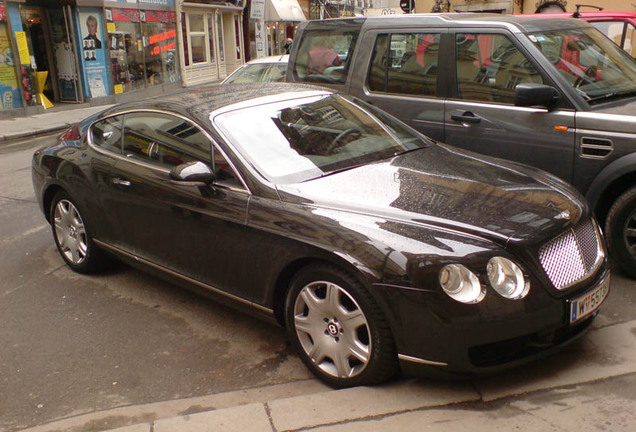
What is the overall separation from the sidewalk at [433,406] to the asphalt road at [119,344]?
142 millimetres

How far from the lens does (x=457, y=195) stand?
355cm

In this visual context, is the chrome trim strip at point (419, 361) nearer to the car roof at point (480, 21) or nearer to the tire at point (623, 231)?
the tire at point (623, 231)

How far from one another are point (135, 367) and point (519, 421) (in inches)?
87.4

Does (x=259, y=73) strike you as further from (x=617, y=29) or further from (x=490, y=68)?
(x=490, y=68)

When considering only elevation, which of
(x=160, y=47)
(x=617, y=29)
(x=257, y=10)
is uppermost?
(x=617, y=29)

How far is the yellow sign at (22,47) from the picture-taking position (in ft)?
52.5

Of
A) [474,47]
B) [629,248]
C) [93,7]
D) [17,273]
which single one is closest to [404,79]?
[474,47]

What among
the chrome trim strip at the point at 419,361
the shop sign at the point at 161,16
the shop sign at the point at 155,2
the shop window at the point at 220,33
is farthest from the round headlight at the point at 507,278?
the shop window at the point at 220,33

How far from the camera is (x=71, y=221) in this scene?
212 inches

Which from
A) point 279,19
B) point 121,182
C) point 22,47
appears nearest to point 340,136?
point 121,182

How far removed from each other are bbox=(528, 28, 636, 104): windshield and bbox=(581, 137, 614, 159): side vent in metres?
0.36

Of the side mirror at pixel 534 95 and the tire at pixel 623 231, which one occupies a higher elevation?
the side mirror at pixel 534 95

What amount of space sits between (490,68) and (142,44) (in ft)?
59.1

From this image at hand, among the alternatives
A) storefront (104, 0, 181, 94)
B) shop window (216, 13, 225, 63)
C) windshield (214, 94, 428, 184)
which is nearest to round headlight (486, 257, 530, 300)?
windshield (214, 94, 428, 184)
